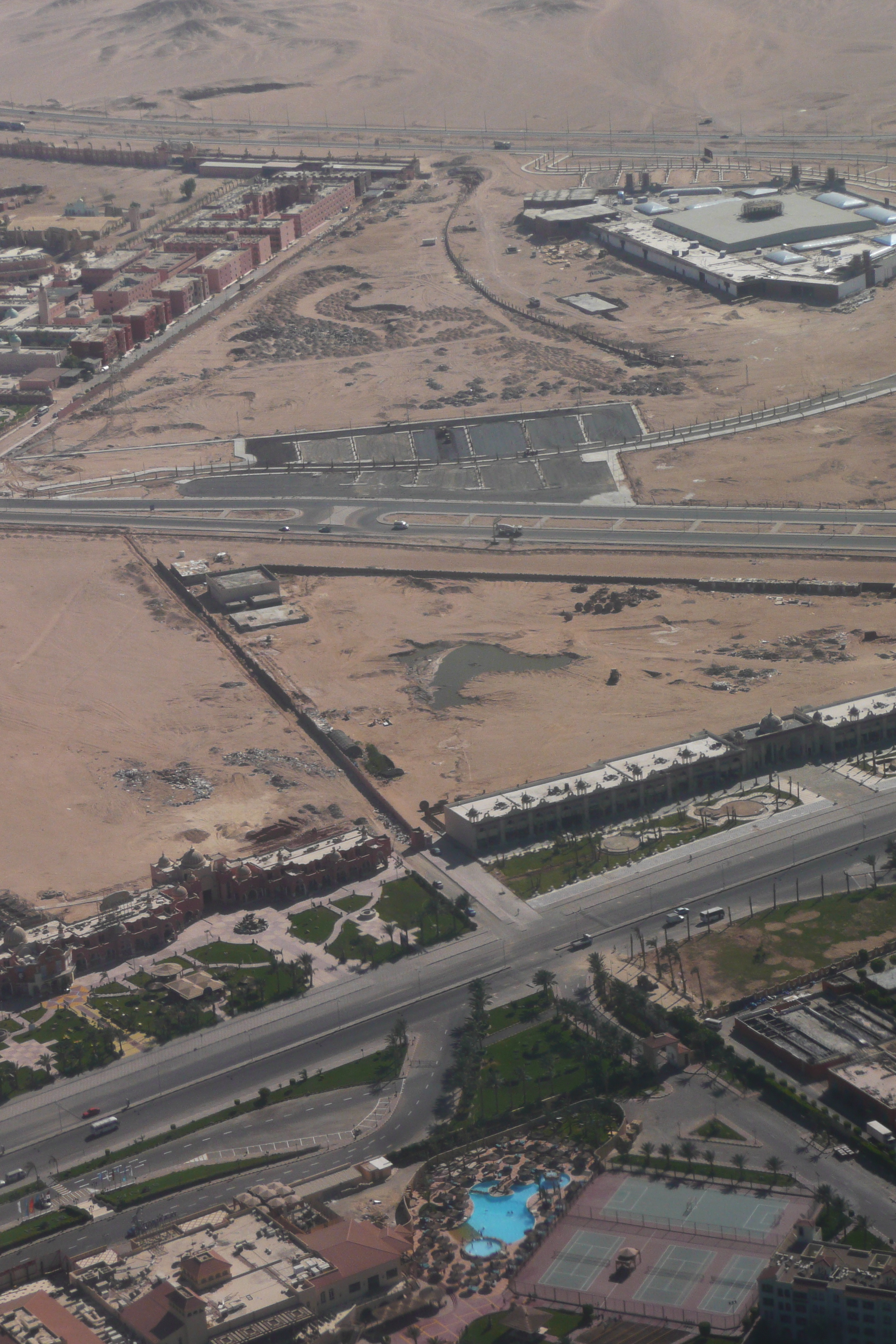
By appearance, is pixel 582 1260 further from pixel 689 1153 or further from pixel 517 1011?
pixel 517 1011

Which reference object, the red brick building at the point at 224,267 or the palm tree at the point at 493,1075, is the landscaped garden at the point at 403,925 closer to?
the palm tree at the point at 493,1075

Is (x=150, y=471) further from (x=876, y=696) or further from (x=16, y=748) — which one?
(x=876, y=696)

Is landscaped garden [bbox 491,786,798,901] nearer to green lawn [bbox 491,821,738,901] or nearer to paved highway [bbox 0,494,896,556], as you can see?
green lawn [bbox 491,821,738,901]

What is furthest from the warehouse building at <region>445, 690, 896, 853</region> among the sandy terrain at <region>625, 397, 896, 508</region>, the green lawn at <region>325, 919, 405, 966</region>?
the sandy terrain at <region>625, 397, 896, 508</region>

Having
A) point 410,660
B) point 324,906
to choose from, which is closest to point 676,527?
point 410,660

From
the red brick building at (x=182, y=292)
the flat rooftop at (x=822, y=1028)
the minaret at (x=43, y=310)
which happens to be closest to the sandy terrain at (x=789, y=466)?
the flat rooftop at (x=822, y=1028)

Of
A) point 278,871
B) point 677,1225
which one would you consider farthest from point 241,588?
point 677,1225
